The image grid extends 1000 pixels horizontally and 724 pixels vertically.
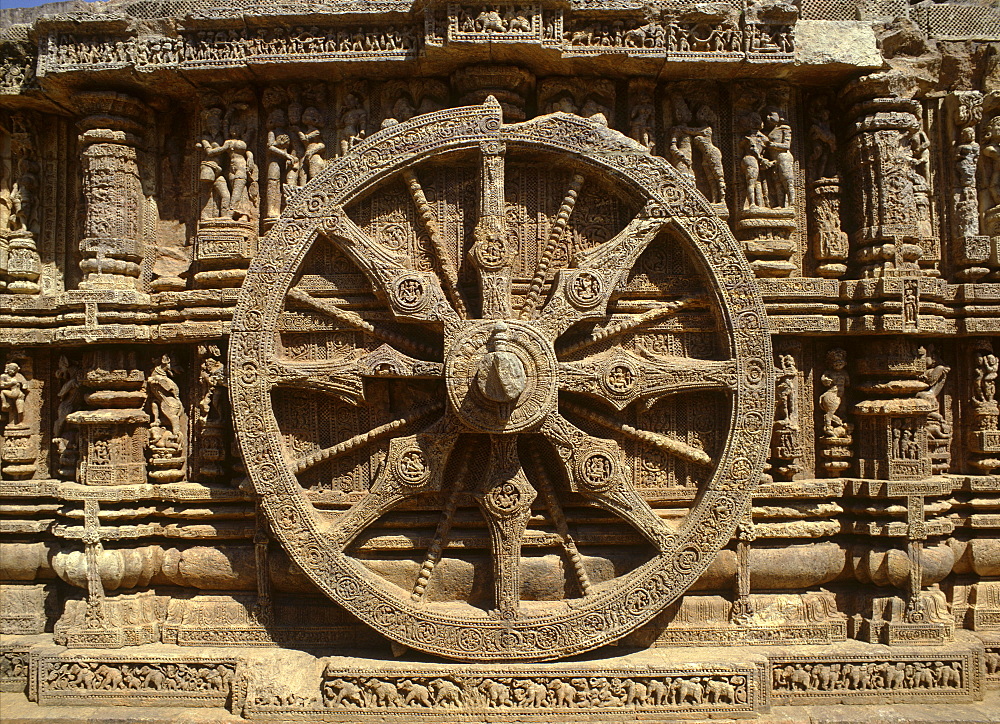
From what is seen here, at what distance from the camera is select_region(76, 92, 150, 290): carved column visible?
476 cm

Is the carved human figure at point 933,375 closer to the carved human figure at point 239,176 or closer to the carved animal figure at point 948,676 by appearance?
the carved animal figure at point 948,676

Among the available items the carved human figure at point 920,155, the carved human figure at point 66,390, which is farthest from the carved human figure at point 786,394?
the carved human figure at point 66,390

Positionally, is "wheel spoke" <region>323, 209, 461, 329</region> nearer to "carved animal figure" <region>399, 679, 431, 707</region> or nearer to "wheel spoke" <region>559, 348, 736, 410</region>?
"wheel spoke" <region>559, 348, 736, 410</region>

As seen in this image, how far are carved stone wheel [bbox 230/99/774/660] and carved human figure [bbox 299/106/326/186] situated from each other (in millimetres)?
451

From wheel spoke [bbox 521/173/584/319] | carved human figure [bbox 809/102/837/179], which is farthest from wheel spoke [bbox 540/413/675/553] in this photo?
carved human figure [bbox 809/102/837/179]

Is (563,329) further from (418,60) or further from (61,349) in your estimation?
(61,349)

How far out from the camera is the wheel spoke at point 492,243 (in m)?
4.29

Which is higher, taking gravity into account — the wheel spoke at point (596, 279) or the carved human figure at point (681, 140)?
the carved human figure at point (681, 140)

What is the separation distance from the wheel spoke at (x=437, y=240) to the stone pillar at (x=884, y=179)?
3068 mm

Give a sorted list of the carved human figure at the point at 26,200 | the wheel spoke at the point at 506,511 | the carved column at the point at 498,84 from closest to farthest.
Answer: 1. the wheel spoke at the point at 506,511
2. the carved column at the point at 498,84
3. the carved human figure at the point at 26,200

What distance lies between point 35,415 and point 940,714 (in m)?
6.91

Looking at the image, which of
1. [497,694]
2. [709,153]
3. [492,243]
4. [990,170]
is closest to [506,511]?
[497,694]

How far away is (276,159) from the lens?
4805 mm

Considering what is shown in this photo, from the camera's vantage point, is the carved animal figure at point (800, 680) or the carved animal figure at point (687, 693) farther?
the carved animal figure at point (800, 680)
